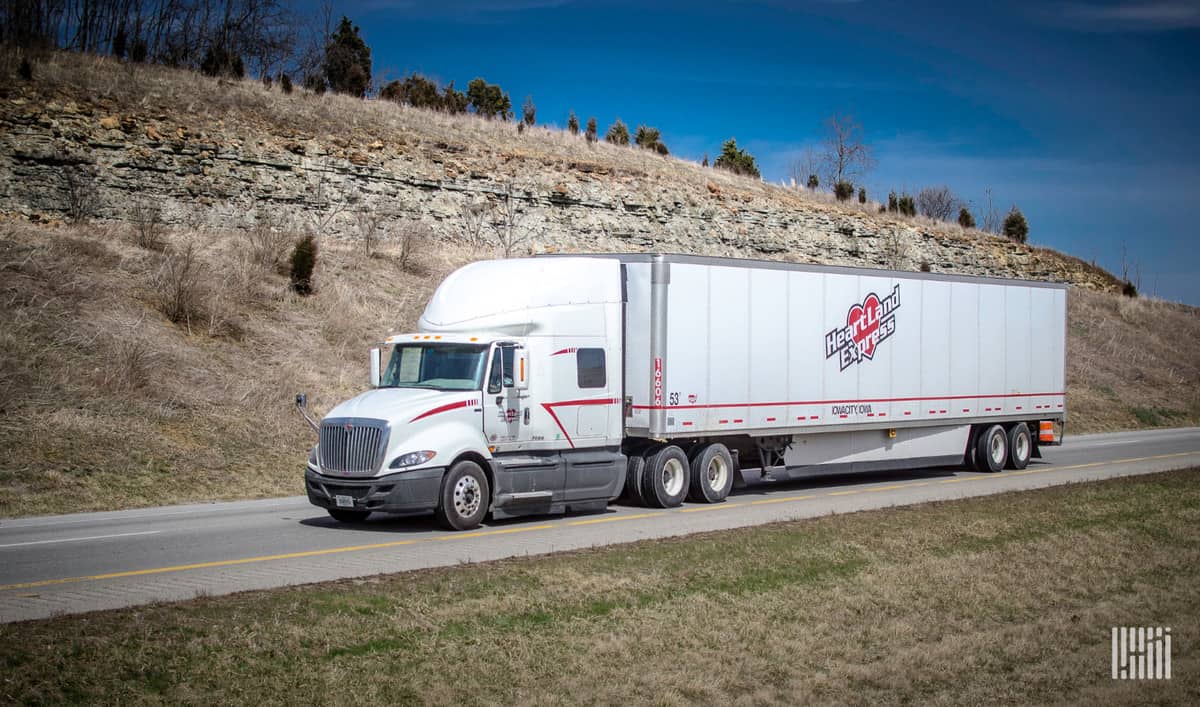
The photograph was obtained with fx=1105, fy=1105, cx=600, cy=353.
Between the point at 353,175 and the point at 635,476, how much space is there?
28070 millimetres

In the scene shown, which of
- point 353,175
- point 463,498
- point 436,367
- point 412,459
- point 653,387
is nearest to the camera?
point 412,459

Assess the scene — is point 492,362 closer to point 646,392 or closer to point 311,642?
point 646,392

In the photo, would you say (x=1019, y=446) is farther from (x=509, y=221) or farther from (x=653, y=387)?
(x=509, y=221)

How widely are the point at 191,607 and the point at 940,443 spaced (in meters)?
17.7

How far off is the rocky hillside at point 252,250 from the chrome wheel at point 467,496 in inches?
265

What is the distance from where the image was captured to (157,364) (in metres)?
24.7

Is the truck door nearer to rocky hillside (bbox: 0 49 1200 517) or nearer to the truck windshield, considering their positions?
the truck windshield

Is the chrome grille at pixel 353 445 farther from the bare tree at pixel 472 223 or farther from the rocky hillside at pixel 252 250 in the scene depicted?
the bare tree at pixel 472 223

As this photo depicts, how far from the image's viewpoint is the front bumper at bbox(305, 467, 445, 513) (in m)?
14.4

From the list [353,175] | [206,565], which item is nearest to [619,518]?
[206,565]

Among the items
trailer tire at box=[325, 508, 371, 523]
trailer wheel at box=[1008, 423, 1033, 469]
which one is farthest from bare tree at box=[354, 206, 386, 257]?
trailer tire at box=[325, 508, 371, 523]

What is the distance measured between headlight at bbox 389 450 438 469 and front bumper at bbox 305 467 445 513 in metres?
0.11

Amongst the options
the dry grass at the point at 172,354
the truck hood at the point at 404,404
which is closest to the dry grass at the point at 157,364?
the dry grass at the point at 172,354

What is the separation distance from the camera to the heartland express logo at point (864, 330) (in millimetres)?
20969
